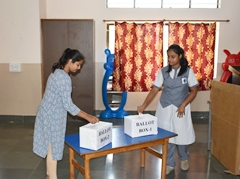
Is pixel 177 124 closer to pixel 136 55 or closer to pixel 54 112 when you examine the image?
pixel 54 112

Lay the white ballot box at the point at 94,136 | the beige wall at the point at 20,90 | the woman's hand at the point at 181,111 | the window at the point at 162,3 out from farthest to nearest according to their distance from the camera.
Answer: the window at the point at 162,3 → the beige wall at the point at 20,90 → the woman's hand at the point at 181,111 → the white ballot box at the point at 94,136

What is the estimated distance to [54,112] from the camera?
6.79 feet

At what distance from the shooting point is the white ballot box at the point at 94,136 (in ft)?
6.04

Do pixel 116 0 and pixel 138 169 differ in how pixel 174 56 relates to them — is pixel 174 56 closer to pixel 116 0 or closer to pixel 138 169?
pixel 138 169

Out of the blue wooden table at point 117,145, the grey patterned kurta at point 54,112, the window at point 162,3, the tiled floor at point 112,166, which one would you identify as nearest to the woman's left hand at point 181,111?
the blue wooden table at point 117,145

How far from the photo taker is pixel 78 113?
2021 mm

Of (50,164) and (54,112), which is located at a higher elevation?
(54,112)

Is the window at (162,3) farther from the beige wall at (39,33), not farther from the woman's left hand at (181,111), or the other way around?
the woman's left hand at (181,111)

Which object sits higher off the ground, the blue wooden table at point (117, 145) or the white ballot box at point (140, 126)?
the white ballot box at point (140, 126)

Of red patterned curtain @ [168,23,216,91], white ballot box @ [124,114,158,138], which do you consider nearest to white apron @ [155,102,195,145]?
white ballot box @ [124,114,158,138]

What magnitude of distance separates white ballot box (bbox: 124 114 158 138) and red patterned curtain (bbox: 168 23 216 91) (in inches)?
118

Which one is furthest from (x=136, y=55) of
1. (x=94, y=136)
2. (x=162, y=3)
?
(x=94, y=136)

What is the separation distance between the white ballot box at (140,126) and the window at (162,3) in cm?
345

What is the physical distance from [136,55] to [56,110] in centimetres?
313
